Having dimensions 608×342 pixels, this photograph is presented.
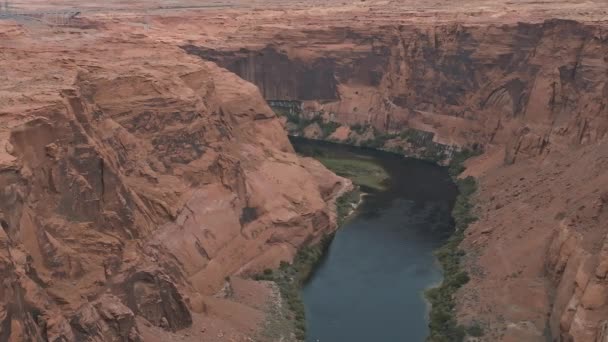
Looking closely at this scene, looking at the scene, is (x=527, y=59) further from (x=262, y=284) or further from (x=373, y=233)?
(x=262, y=284)

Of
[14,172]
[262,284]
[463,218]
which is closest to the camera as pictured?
[14,172]

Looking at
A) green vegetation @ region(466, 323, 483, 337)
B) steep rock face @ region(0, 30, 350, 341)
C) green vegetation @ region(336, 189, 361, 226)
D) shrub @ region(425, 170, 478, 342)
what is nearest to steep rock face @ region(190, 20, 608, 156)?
shrub @ region(425, 170, 478, 342)

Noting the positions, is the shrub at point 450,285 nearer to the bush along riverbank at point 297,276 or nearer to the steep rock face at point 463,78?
the bush along riverbank at point 297,276

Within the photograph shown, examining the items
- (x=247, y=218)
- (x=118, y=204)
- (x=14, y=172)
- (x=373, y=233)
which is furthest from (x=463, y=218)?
(x=14, y=172)

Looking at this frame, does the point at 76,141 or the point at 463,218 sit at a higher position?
the point at 76,141

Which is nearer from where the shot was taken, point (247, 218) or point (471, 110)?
point (247, 218)

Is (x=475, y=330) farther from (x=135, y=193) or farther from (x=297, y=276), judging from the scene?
(x=135, y=193)

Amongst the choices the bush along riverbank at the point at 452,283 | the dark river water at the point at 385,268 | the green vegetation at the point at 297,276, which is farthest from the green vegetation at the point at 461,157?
the green vegetation at the point at 297,276
